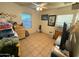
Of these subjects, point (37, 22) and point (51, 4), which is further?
point (37, 22)

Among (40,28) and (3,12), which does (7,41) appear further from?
(40,28)

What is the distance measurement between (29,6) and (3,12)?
0.36m

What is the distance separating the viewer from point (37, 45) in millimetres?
1400

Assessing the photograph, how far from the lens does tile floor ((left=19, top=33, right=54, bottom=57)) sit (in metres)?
1.36

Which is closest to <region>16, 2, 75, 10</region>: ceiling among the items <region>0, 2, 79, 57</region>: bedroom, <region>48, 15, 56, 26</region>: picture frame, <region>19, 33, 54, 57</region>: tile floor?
<region>0, 2, 79, 57</region>: bedroom

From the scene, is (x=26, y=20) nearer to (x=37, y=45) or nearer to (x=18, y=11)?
(x=18, y=11)

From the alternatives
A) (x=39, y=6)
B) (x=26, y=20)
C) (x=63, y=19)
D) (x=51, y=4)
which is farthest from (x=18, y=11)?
(x=63, y=19)

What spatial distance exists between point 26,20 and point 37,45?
0.40m

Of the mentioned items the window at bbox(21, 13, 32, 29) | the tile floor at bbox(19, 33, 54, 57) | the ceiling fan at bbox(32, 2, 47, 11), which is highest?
the ceiling fan at bbox(32, 2, 47, 11)

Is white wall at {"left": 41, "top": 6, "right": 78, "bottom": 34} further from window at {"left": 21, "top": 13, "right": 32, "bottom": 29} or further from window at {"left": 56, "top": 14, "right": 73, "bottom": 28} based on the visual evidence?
window at {"left": 21, "top": 13, "right": 32, "bottom": 29}

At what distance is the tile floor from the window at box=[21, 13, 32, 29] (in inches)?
6.0

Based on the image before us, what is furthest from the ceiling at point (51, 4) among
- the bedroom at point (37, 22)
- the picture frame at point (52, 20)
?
the picture frame at point (52, 20)

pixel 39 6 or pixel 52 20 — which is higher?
pixel 39 6

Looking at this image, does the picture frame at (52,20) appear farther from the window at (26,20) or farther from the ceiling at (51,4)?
the window at (26,20)
